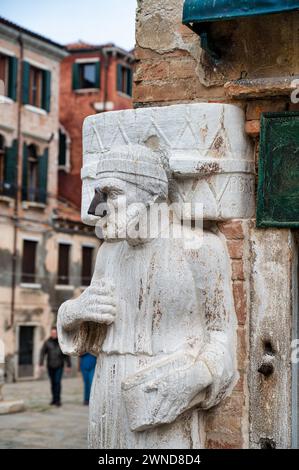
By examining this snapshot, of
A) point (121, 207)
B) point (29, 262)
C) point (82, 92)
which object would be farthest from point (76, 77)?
point (121, 207)

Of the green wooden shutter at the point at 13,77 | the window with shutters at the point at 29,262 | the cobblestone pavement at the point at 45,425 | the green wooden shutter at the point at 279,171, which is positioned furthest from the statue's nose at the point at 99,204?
the green wooden shutter at the point at 13,77

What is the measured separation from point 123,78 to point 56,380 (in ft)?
62.2

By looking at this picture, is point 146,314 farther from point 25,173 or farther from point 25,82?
point 25,82

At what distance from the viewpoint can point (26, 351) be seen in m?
26.8

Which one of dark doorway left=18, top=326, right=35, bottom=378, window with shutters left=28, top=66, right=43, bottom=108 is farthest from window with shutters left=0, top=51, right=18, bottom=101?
dark doorway left=18, top=326, right=35, bottom=378

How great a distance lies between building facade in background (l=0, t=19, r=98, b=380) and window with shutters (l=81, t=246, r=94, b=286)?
0.03 meters

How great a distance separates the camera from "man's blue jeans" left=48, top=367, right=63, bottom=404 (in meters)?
16.6

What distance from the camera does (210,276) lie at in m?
4.57

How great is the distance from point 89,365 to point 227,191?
432 inches

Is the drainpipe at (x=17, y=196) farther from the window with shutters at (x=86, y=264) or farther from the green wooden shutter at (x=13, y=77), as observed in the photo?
the window with shutters at (x=86, y=264)

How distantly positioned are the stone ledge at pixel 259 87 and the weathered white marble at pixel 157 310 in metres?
0.15

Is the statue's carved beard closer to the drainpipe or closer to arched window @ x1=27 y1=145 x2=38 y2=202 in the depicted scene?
the drainpipe
